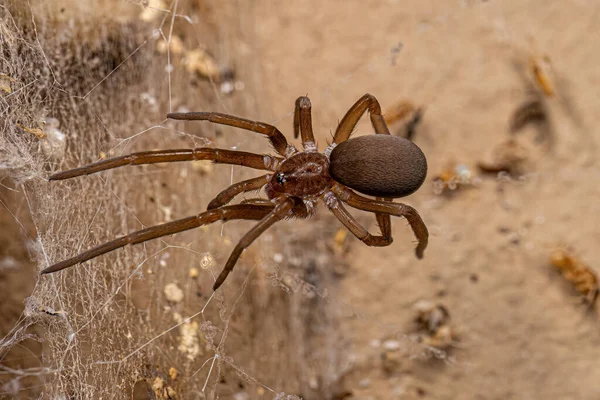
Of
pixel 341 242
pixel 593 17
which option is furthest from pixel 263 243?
pixel 593 17

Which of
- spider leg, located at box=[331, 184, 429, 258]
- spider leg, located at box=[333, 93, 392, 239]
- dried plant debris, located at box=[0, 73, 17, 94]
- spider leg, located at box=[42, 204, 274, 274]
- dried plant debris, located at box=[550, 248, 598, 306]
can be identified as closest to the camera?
spider leg, located at box=[42, 204, 274, 274]

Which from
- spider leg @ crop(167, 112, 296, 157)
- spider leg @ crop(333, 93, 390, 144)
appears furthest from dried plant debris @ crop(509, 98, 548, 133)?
spider leg @ crop(167, 112, 296, 157)

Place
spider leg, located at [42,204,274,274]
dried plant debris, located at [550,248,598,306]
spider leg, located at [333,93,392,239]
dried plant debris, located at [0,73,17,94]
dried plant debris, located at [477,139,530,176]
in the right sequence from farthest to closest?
1. dried plant debris, located at [477,139,530,176]
2. dried plant debris, located at [550,248,598,306]
3. spider leg, located at [333,93,392,239]
4. dried plant debris, located at [0,73,17,94]
5. spider leg, located at [42,204,274,274]

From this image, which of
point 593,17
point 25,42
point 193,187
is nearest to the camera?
point 25,42

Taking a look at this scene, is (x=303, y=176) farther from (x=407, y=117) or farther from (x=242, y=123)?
(x=407, y=117)

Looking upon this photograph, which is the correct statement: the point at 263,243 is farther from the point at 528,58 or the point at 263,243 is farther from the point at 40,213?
the point at 528,58

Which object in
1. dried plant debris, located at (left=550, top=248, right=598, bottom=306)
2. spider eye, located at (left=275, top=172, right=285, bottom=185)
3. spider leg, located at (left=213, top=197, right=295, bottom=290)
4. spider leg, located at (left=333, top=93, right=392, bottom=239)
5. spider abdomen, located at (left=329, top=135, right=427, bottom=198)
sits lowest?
dried plant debris, located at (left=550, top=248, right=598, bottom=306)

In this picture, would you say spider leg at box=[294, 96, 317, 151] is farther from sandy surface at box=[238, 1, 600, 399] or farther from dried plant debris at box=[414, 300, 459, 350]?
dried plant debris at box=[414, 300, 459, 350]

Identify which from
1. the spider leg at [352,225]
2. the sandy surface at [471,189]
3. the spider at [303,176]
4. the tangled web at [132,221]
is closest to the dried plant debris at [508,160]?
the sandy surface at [471,189]
